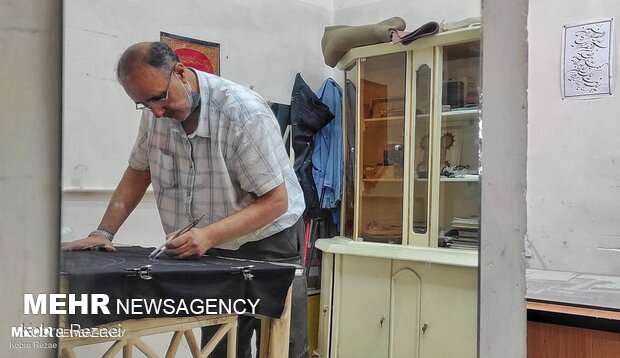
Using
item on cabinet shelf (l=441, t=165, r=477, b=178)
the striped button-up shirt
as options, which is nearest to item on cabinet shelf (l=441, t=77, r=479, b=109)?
item on cabinet shelf (l=441, t=165, r=477, b=178)

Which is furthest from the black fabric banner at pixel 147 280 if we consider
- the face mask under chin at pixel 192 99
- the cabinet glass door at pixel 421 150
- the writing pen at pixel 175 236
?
the cabinet glass door at pixel 421 150

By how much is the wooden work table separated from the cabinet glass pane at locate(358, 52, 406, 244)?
0.67m

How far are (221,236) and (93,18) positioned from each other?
1.18 ft

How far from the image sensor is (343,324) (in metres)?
0.85

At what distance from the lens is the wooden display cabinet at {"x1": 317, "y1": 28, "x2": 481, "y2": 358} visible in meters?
0.86

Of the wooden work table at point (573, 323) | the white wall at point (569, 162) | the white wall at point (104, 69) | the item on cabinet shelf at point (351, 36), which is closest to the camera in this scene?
Result: the white wall at point (104, 69)

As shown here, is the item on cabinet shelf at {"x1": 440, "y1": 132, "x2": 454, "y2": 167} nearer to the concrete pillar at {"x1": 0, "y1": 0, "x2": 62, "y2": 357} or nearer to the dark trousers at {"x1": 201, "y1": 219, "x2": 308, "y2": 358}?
the dark trousers at {"x1": 201, "y1": 219, "x2": 308, "y2": 358}

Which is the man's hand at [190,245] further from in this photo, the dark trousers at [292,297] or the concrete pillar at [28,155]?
the concrete pillar at [28,155]

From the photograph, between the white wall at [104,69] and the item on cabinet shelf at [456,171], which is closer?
the white wall at [104,69]

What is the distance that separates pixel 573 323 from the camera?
1300 millimetres

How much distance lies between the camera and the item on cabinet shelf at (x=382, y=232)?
2.96 ft

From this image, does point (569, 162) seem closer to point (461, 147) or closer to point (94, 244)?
point (461, 147)

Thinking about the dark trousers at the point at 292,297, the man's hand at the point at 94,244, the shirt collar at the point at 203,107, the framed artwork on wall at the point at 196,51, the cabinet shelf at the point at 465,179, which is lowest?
the dark trousers at the point at 292,297

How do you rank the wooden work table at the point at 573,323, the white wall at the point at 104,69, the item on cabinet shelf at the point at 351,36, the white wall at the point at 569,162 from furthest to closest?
the white wall at the point at 569,162, the wooden work table at the point at 573,323, the item on cabinet shelf at the point at 351,36, the white wall at the point at 104,69
